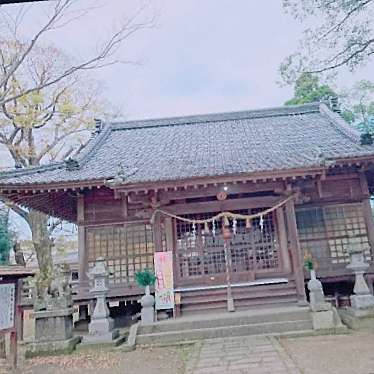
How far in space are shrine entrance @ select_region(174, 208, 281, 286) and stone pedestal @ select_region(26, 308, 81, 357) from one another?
2905 millimetres

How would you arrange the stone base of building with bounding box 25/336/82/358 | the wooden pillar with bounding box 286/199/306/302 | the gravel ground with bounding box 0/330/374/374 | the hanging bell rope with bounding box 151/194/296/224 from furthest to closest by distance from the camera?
the hanging bell rope with bounding box 151/194/296/224, the wooden pillar with bounding box 286/199/306/302, the stone base of building with bounding box 25/336/82/358, the gravel ground with bounding box 0/330/374/374

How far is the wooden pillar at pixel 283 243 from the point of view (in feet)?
32.2

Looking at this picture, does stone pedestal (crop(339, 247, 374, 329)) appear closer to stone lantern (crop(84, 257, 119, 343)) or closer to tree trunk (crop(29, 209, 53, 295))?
stone lantern (crop(84, 257, 119, 343))

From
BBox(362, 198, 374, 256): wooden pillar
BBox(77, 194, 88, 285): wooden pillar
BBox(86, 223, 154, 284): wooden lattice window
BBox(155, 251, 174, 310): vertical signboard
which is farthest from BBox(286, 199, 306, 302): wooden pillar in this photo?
BBox(77, 194, 88, 285): wooden pillar

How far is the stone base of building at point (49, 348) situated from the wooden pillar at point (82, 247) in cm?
260

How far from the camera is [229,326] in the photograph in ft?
26.4

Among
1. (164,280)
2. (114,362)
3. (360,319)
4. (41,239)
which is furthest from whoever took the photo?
(41,239)

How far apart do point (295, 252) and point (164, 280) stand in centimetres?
315

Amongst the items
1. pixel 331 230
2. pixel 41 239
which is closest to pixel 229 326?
→ pixel 331 230

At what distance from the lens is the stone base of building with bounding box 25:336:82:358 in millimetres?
7734

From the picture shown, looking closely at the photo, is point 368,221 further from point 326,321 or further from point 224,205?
point 224,205

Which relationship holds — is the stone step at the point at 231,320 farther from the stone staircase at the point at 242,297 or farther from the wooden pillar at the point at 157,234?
the wooden pillar at the point at 157,234

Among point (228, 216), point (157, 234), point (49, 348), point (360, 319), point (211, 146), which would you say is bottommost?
point (49, 348)

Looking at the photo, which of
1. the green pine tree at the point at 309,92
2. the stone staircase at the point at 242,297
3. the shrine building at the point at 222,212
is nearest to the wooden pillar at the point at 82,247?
the shrine building at the point at 222,212
